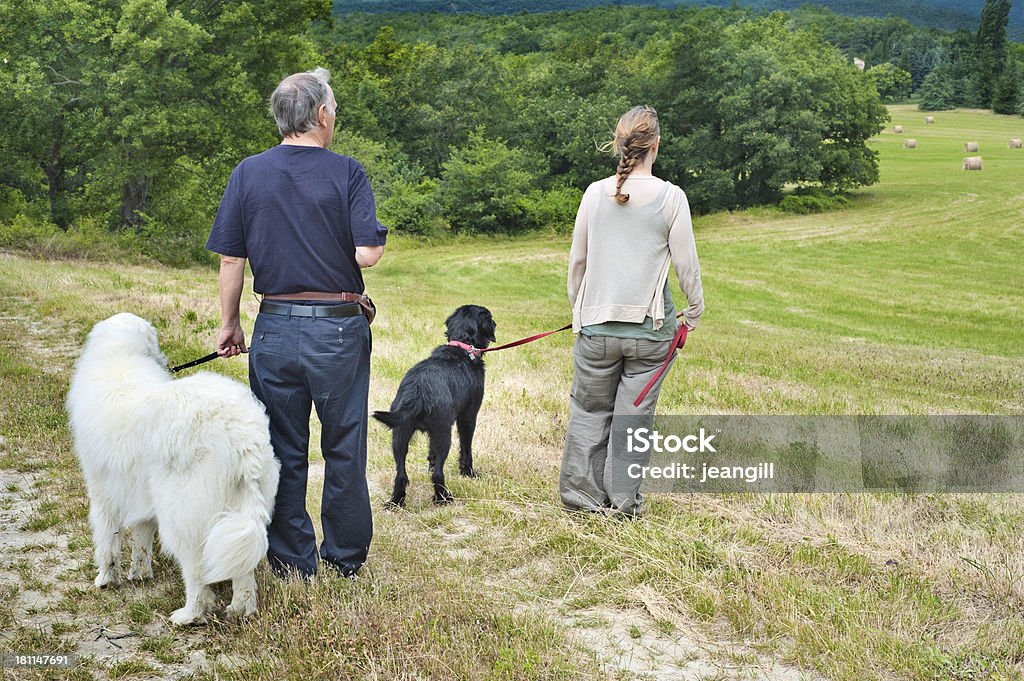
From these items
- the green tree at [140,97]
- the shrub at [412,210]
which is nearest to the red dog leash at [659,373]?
the green tree at [140,97]

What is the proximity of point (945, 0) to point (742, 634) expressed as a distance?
88.9 metres

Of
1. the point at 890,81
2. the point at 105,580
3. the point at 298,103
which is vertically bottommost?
the point at 105,580

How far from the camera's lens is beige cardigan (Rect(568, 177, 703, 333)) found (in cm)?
456

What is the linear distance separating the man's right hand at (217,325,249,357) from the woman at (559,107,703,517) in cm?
185

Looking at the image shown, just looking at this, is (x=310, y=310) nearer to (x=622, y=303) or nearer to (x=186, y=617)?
(x=186, y=617)

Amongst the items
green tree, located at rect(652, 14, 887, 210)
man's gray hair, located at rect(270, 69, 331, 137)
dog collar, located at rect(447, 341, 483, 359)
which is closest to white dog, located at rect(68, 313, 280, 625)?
man's gray hair, located at rect(270, 69, 331, 137)

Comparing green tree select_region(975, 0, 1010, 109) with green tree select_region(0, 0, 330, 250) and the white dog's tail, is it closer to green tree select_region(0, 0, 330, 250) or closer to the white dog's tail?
green tree select_region(0, 0, 330, 250)

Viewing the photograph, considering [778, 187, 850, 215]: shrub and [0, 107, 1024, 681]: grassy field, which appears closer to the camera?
[0, 107, 1024, 681]: grassy field

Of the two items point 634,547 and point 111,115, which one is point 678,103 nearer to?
point 111,115

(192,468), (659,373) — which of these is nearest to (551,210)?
(659,373)

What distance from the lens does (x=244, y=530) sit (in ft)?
11.4

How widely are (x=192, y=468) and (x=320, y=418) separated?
2.04 feet

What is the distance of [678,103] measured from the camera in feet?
151

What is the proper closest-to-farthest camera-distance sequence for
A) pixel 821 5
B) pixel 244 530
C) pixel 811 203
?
pixel 244 530, pixel 811 203, pixel 821 5
